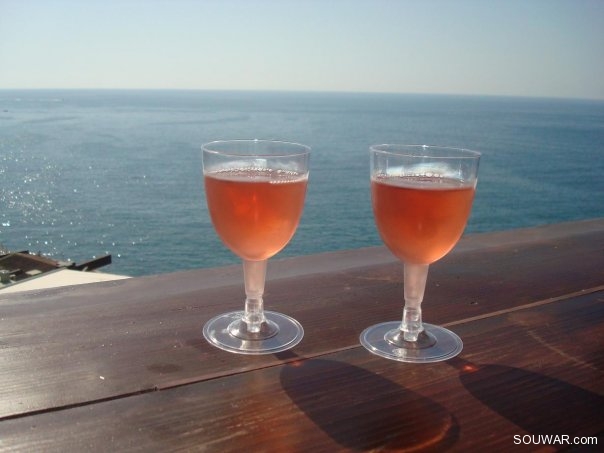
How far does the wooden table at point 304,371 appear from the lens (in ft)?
2.51

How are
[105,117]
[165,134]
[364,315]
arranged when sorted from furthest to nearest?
[105,117], [165,134], [364,315]

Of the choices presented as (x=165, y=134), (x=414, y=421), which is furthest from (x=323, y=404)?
(x=165, y=134)

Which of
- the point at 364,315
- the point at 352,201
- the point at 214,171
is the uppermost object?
the point at 214,171

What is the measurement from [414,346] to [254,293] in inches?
13.2

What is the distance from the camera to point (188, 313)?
48.8 inches

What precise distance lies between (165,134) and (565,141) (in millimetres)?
45588

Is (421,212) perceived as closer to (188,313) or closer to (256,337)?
(256,337)

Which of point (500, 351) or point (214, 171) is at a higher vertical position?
point (214, 171)

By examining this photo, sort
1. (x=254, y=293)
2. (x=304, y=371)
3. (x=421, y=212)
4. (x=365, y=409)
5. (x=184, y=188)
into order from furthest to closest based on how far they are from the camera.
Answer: (x=184, y=188)
(x=254, y=293)
(x=421, y=212)
(x=304, y=371)
(x=365, y=409)

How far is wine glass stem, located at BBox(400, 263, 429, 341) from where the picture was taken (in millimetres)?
1140

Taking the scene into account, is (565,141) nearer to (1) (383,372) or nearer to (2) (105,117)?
(2) (105,117)

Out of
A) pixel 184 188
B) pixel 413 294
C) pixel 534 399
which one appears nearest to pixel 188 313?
pixel 413 294

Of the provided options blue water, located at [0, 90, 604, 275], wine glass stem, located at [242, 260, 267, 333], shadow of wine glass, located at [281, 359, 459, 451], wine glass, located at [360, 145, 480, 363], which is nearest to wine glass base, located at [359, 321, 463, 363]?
wine glass, located at [360, 145, 480, 363]

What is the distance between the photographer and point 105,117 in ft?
286
